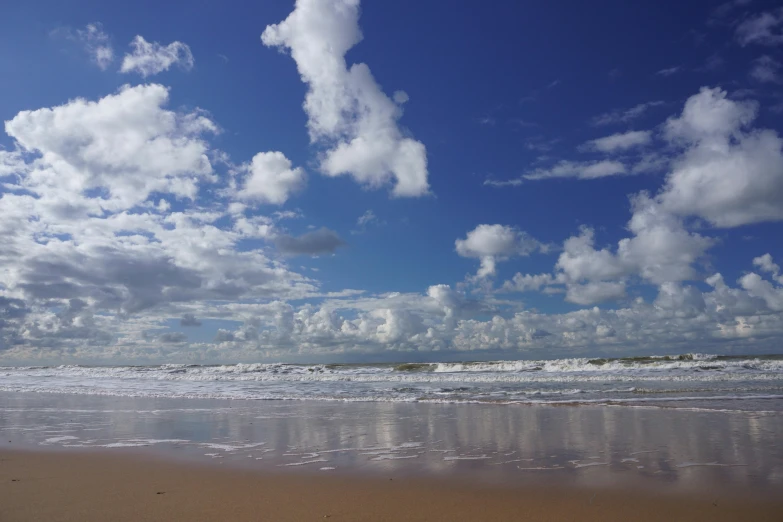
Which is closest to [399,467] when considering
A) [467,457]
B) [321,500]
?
[467,457]

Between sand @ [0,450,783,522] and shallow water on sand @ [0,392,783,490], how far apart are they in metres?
0.60

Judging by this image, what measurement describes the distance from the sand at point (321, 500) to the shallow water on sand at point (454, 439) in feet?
1.96

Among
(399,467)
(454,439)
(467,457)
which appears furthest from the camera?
(454,439)

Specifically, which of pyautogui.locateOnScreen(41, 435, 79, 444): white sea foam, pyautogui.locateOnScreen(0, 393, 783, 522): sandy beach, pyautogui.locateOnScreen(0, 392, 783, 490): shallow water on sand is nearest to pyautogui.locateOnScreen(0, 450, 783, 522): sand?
pyautogui.locateOnScreen(0, 393, 783, 522): sandy beach

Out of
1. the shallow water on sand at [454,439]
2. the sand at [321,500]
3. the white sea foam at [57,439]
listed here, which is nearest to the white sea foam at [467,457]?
the shallow water on sand at [454,439]

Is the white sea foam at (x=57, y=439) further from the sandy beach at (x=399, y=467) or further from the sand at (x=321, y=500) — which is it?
the sand at (x=321, y=500)

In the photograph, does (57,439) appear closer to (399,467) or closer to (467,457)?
(399,467)

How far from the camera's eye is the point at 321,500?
595 centimetres

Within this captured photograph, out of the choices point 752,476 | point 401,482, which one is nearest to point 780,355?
point 752,476

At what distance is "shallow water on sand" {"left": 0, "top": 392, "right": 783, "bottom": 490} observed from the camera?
7.28 metres

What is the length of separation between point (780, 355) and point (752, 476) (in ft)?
172

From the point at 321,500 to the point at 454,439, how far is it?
15.3ft

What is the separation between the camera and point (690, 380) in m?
26.5

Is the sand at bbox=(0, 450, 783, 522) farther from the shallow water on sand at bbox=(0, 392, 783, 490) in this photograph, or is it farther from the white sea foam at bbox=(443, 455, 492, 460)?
the white sea foam at bbox=(443, 455, 492, 460)
